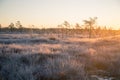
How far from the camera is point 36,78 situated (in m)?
8.45

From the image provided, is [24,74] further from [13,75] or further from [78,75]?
[78,75]

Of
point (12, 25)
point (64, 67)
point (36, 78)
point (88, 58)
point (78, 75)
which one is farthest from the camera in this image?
point (12, 25)

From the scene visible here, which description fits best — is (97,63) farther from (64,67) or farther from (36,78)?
(36,78)

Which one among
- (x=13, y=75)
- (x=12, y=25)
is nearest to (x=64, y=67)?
(x=13, y=75)

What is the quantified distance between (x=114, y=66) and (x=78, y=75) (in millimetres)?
4419

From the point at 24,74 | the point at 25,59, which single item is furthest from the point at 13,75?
the point at 25,59

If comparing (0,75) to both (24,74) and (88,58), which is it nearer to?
(24,74)

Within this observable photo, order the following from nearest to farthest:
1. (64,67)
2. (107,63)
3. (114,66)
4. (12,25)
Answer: (64,67)
(114,66)
(107,63)
(12,25)

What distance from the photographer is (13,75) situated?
28.2 ft

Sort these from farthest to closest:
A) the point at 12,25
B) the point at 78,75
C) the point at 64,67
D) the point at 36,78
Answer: the point at 12,25, the point at 64,67, the point at 78,75, the point at 36,78

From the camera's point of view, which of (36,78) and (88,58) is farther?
(88,58)

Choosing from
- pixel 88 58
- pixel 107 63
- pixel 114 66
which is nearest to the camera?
pixel 114 66

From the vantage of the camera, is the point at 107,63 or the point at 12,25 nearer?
the point at 107,63

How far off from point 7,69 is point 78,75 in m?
3.04
